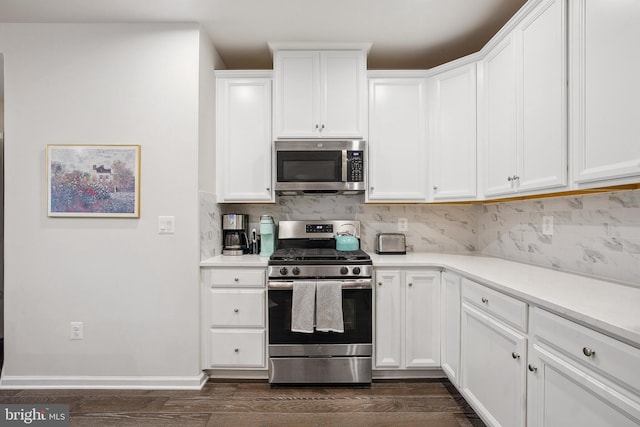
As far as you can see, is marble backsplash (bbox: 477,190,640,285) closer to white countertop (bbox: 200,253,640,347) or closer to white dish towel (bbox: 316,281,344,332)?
white countertop (bbox: 200,253,640,347)

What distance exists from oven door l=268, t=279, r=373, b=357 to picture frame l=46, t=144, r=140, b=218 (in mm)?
1206

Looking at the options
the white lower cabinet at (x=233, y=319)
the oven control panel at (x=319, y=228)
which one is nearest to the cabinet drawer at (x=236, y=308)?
the white lower cabinet at (x=233, y=319)

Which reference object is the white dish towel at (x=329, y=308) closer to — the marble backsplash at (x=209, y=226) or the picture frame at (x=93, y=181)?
the marble backsplash at (x=209, y=226)

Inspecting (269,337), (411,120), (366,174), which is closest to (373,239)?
(366,174)

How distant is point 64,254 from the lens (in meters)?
2.32

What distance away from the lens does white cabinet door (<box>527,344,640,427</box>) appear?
962 mm

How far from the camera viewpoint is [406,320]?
239 centimetres

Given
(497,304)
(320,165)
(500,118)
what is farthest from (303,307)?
(500,118)

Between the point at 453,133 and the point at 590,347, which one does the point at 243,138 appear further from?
the point at 590,347

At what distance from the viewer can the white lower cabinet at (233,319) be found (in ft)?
7.79

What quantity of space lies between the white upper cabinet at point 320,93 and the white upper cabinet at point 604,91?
4.75 ft

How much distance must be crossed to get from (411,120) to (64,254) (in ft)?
9.27

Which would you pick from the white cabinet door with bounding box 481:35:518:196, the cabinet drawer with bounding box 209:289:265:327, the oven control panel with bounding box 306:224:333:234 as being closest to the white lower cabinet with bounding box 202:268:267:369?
the cabinet drawer with bounding box 209:289:265:327

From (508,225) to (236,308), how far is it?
2184mm
